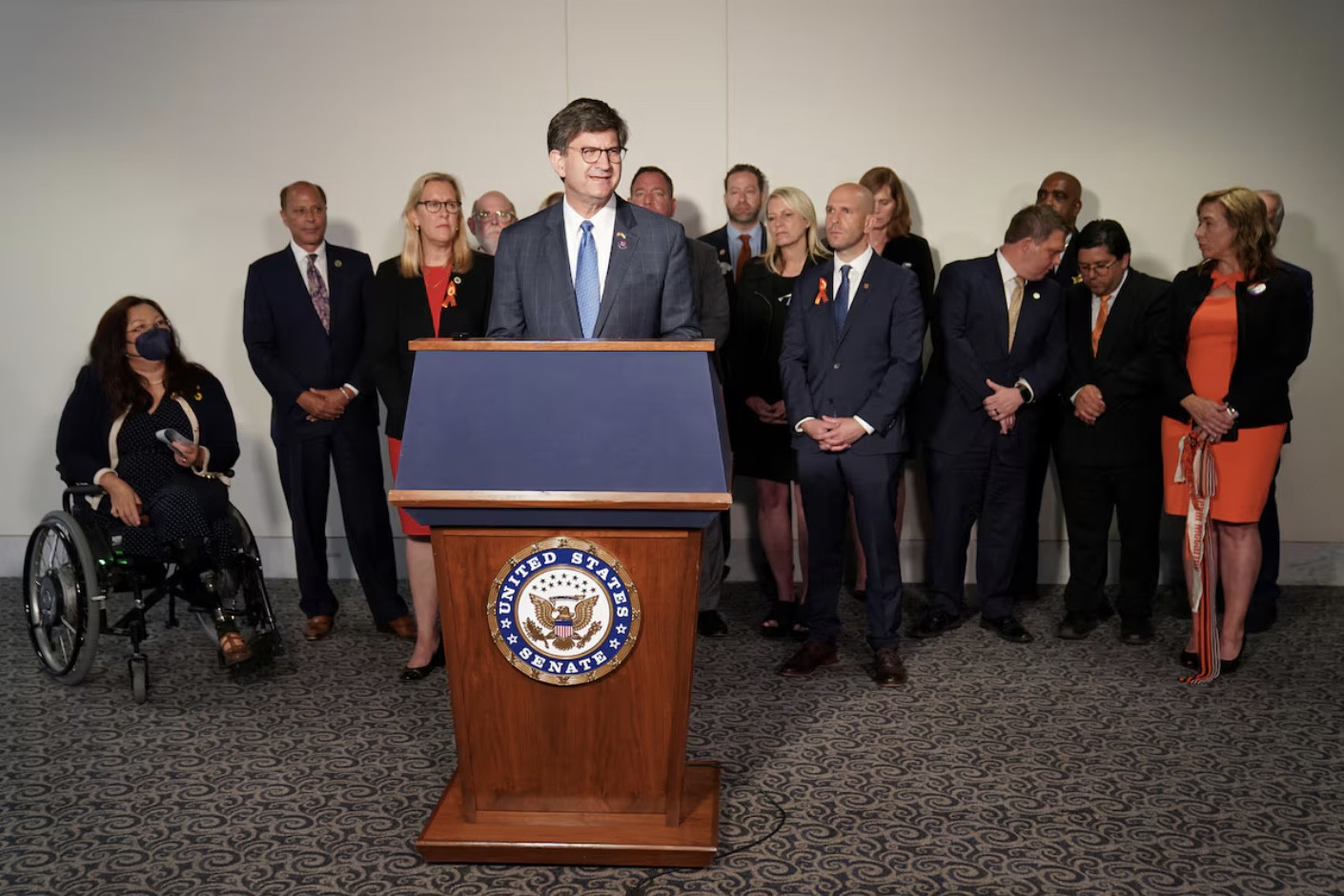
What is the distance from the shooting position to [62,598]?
3.88 m

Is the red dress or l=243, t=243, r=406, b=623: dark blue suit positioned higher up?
the red dress

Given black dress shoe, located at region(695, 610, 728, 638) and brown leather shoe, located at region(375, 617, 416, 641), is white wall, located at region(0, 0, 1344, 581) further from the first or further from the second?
brown leather shoe, located at region(375, 617, 416, 641)

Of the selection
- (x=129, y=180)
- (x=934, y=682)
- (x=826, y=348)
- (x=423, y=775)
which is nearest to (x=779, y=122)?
(x=826, y=348)

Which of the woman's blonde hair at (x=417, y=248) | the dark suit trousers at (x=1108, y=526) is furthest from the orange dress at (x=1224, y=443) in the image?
the woman's blonde hair at (x=417, y=248)

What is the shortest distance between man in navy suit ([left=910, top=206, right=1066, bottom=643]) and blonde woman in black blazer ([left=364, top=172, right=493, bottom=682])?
1782 mm

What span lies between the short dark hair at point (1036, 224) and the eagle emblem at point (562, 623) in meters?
2.55

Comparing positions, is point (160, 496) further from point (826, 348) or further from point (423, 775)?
point (826, 348)

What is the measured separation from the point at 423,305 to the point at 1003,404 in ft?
7.01

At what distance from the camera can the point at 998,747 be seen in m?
3.39

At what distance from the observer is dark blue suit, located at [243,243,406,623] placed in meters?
4.57

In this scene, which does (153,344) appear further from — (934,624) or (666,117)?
(934,624)

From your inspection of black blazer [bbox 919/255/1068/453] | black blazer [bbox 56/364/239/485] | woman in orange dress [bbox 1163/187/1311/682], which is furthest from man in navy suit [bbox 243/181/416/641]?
woman in orange dress [bbox 1163/187/1311/682]

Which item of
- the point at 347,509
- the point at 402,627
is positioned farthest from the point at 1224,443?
the point at 347,509

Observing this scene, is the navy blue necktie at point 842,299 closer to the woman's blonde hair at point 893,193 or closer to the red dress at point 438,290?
the woman's blonde hair at point 893,193
